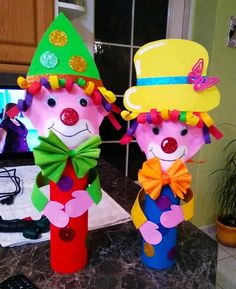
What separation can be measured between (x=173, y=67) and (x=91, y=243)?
0.44m

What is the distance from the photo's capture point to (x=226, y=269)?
5.36 feet

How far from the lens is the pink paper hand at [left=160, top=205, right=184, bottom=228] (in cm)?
51

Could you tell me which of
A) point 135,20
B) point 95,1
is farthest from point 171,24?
point 95,1

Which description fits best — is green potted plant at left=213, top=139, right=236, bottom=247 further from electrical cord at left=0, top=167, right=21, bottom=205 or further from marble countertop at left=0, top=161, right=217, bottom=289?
electrical cord at left=0, top=167, right=21, bottom=205

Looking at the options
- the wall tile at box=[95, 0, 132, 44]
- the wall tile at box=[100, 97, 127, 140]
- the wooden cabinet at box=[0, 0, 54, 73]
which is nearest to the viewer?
the wooden cabinet at box=[0, 0, 54, 73]

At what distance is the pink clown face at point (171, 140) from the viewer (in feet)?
1.60

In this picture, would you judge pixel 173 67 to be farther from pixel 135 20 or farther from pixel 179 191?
pixel 135 20

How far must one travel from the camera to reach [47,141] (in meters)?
0.44

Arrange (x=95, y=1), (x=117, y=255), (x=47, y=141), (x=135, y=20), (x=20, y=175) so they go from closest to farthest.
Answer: (x=47, y=141) < (x=117, y=255) < (x=20, y=175) < (x=95, y=1) < (x=135, y=20)

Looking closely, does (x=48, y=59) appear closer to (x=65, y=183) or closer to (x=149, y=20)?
(x=65, y=183)

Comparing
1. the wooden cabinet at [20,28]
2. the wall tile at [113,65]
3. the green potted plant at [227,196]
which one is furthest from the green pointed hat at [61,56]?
the green potted plant at [227,196]

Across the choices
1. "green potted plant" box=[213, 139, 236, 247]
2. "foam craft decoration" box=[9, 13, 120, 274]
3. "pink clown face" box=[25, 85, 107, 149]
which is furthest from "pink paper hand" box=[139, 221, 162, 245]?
"green potted plant" box=[213, 139, 236, 247]

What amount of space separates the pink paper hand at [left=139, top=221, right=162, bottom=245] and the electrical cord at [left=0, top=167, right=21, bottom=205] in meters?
0.48

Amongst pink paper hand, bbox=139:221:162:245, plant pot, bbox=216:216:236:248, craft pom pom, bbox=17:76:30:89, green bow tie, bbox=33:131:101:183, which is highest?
craft pom pom, bbox=17:76:30:89
